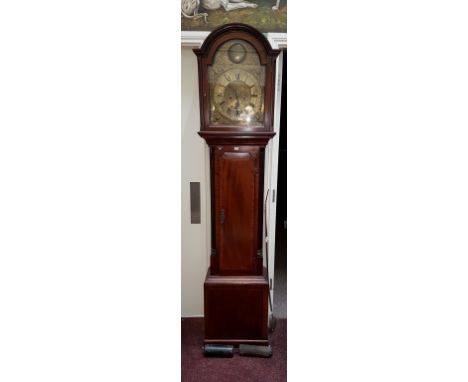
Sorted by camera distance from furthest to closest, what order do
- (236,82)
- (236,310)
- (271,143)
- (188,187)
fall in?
(188,187), (271,143), (236,310), (236,82)

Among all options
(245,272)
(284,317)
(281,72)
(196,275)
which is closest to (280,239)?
(284,317)

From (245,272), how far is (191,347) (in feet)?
1.84

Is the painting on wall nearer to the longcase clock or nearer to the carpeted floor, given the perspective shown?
the longcase clock

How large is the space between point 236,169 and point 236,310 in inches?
28.4

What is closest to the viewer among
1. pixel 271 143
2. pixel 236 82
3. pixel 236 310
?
pixel 236 82

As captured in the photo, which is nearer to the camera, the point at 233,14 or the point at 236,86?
the point at 236,86

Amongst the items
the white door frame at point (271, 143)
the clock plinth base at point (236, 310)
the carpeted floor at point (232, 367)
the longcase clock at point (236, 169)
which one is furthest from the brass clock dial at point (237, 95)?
the carpeted floor at point (232, 367)

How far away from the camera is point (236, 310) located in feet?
5.63

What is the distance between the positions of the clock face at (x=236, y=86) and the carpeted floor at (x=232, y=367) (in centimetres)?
119

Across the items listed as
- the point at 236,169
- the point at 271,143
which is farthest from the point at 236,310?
the point at 271,143

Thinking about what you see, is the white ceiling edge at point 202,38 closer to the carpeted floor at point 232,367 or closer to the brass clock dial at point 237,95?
the brass clock dial at point 237,95

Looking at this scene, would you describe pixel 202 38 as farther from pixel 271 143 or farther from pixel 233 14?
pixel 271 143

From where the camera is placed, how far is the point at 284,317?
214 centimetres

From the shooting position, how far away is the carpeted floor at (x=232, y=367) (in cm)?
160
